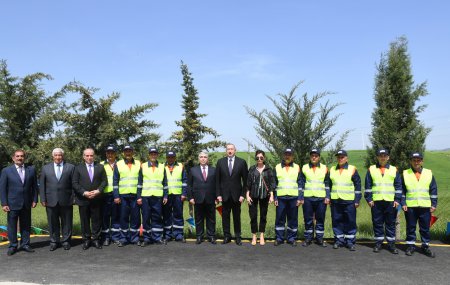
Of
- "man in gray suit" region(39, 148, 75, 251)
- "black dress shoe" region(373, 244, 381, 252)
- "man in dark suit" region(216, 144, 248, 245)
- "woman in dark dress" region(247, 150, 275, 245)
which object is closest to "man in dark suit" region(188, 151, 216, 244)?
"man in dark suit" region(216, 144, 248, 245)

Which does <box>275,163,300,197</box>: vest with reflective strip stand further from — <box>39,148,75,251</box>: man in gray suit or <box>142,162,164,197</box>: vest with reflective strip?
<box>39,148,75,251</box>: man in gray suit

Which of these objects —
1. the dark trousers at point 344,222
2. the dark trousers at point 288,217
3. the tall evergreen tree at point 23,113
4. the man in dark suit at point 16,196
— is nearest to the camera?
the man in dark suit at point 16,196

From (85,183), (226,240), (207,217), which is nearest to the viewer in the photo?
(85,183)

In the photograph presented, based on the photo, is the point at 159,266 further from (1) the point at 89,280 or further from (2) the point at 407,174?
(2) the point at 407,174

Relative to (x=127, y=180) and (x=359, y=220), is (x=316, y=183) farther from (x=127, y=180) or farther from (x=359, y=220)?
(x=359, y=220)

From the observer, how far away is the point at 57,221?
7930mm

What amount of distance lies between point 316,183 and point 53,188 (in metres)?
5.45

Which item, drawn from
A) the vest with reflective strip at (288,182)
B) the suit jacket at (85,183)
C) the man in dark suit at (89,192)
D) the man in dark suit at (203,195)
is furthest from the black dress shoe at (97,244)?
the vest with reflective strip at (288,182)

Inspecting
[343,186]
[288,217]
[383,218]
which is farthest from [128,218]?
[383,218]

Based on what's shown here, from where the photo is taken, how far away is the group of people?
7.51m

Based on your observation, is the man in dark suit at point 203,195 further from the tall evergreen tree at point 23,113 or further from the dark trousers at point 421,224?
the tall evergreen tree at point 23,113

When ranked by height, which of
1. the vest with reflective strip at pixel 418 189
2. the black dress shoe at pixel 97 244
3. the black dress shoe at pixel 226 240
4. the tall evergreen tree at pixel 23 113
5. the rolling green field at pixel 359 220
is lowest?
the rolling green field at pixel 359 220

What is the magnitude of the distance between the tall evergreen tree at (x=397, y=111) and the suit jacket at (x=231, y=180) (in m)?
4.47

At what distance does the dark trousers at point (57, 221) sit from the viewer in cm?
782
